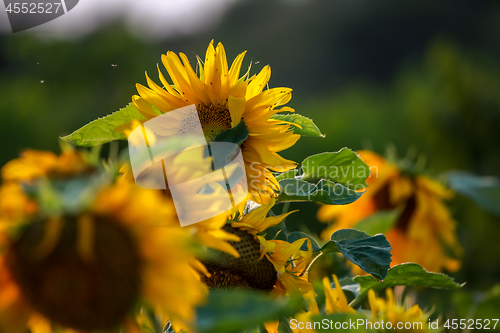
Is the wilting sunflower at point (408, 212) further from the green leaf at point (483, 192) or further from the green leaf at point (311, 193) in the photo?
the green leaf at point (311, 193)

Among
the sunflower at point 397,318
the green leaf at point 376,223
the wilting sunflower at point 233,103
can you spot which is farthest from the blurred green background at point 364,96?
the sunflower at point 397,318

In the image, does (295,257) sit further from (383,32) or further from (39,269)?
(383,32)

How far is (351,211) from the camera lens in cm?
101

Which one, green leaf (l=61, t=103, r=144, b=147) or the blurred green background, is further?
the blurred green background

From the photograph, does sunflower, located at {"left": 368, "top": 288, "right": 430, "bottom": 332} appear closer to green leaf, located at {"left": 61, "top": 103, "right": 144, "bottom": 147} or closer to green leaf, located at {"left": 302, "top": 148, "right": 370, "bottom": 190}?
green leaf, located at {"left": 302, "top": 148, "right": 370, "bottom": 190}

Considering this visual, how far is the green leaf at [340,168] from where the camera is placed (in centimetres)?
40

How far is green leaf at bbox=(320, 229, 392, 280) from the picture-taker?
1.11 feet

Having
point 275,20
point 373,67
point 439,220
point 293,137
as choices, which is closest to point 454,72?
point 439,220

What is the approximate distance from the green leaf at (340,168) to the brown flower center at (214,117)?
3.2 inches

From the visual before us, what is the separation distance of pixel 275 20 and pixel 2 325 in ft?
41.2
